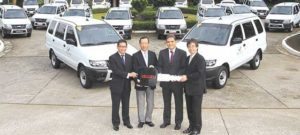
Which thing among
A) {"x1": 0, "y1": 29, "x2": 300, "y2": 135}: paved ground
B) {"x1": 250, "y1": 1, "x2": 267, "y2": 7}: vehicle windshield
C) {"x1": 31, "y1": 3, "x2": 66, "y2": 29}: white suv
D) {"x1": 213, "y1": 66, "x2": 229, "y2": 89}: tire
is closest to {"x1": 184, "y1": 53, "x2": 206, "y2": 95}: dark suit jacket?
{"x1": 0, "y1": 29, "x2": 300, "y2": 135}: paved ground

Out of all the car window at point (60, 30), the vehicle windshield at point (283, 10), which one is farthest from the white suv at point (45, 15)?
the vehicle windshield at point (283, 10)

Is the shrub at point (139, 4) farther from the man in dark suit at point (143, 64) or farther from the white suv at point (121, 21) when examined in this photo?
the man in dark suit at point (143, 64)

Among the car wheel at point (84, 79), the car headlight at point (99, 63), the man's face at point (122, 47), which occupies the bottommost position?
the car wheel at point (84, 79)

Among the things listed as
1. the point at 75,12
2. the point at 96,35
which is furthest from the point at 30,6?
the point at 96,35

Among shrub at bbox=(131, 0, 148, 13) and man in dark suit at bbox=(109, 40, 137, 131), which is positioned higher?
shrub at bbox=(131, 0, 148, 13)

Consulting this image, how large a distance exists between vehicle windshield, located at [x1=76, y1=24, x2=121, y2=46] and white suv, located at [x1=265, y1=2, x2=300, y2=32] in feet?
49.3

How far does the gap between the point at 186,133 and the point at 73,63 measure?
580 cm

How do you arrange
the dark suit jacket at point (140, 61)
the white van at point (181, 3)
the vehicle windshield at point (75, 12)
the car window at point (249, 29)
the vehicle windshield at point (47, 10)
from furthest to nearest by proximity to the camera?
the white van at point (181, 3) → the vehicle windshield at point (47, 10) → the vehicle windshield at point (75, 12) → the car window at point (249, 29) → the dark suit jacket at point (140, 61)

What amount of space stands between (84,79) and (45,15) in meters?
16.9

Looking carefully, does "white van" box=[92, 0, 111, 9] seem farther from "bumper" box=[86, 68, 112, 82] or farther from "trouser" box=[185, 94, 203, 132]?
"trouser" box=[185, 94, 203, 132]

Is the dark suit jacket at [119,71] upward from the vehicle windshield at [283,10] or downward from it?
downward

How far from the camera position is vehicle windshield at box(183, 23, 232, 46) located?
13062mm

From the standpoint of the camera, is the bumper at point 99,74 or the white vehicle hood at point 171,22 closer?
the bumper at point 99,74

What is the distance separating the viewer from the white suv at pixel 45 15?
2795 centimetres
